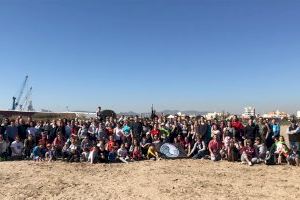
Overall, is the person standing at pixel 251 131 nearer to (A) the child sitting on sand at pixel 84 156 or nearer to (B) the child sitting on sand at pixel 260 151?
(B) the child sitting on sand at pixel 260 151

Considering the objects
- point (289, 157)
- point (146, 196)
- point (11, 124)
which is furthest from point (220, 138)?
point (11, 124)

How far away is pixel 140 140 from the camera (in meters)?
17.1

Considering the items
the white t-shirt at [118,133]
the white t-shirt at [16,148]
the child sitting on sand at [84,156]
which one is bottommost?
the child sitting on sand at [84,156]

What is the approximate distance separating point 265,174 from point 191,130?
5.06 meters

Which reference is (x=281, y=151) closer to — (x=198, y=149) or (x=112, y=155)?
(x=198, y=149)

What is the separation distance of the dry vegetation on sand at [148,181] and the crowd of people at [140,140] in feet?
2.99

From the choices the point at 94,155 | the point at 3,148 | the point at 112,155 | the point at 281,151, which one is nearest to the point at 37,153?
the point at 3,148

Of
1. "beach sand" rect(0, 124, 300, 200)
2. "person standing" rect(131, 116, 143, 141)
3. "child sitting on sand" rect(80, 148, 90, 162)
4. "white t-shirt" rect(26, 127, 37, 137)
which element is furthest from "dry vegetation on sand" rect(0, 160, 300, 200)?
"person standing" rect(131, 116, 143, 141)

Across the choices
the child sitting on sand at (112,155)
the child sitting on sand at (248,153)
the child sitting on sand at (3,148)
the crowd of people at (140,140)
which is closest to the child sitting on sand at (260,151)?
the crowd of people at (140,140)

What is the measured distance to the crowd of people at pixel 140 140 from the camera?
15.3 m

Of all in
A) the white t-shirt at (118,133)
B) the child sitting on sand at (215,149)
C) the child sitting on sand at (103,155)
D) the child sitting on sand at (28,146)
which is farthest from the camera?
the white t-shirt at (118,133)

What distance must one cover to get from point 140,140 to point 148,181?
5723 mm

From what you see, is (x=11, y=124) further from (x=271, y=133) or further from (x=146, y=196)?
(x=271, y=133)

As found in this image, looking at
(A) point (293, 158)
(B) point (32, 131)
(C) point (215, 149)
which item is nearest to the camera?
(A) point (293, 158)
